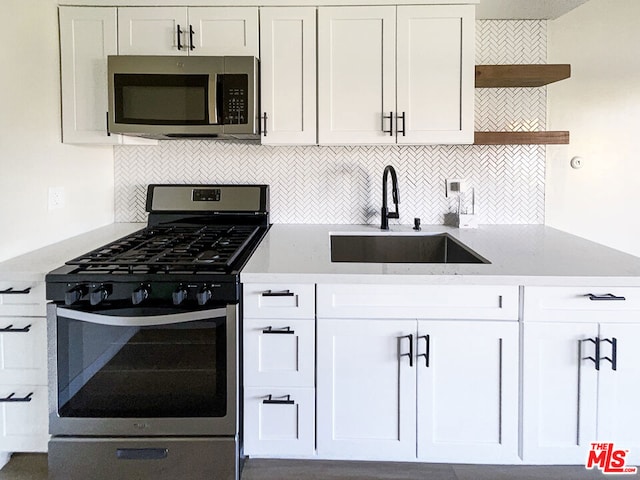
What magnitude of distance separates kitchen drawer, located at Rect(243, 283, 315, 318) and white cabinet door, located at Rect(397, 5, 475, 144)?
3.40 feet

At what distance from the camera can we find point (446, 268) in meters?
1.93

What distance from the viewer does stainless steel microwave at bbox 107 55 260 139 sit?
2.39 metres

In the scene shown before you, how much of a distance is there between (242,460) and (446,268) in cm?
104

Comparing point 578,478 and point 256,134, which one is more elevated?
point 256,134

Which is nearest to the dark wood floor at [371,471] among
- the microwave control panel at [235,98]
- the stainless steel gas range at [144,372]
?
the stainless steel gas range at [144,372]

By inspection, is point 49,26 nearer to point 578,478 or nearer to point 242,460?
point 242,460

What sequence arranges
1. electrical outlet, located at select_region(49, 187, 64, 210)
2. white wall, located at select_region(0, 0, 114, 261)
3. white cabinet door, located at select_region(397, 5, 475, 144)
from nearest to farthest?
white wall, located at select_region(0, 0, 114, 261) → electrical outlet, located at select_region(49, 187, 64, 210) → white cabinet door, located at select_region(397, 5, 475, 144)

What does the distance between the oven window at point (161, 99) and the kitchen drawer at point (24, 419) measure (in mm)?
1210

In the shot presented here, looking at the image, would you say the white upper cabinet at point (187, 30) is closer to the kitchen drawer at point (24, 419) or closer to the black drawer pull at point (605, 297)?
the kitchen drawer at point (24, 419)

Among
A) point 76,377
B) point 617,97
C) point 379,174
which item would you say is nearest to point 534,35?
point 617,97

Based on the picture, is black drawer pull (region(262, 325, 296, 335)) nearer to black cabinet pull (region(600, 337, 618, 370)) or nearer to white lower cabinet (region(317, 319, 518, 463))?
white lower cabinet (region(317, 319, 518, 463))

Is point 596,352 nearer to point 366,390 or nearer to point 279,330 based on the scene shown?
point 366,390

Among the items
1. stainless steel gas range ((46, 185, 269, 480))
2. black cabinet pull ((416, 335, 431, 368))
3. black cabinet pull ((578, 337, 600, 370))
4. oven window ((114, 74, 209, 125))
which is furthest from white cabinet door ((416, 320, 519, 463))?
oven window ((114, 74, 209, 125))

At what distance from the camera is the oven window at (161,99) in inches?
94.6
